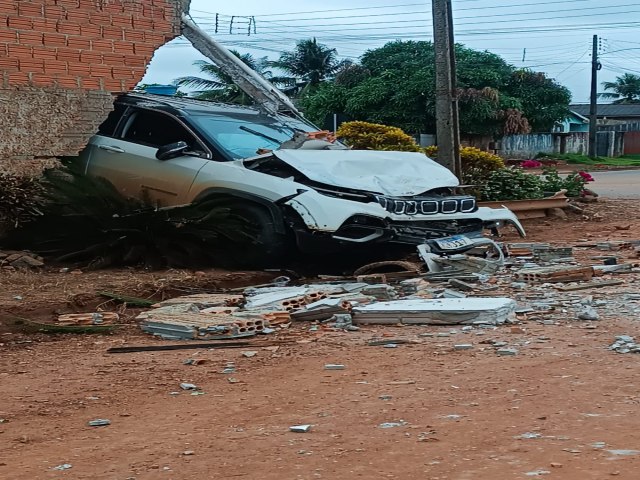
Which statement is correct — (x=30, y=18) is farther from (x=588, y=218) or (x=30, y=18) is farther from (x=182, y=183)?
(x=588, y=218)

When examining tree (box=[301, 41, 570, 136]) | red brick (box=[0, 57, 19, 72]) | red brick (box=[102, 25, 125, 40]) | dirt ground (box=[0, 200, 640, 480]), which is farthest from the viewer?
tree (box=[301, 41, 570, 136])

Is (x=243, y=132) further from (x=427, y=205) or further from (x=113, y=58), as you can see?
(x=427, y=205)

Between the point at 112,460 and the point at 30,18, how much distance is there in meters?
7.44

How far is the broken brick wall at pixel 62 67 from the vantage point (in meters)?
10.1

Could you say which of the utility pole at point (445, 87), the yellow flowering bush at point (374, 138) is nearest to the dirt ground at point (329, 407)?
the utility pole at point (445, 87)

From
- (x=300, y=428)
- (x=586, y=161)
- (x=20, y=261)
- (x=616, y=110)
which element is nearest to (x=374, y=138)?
(x=20, y=261)

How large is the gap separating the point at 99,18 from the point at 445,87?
662cm

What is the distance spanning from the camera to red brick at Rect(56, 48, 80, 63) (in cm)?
1051

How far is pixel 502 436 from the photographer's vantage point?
416 cm

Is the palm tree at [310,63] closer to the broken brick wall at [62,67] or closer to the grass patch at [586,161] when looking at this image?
the grass patch at [586,161]

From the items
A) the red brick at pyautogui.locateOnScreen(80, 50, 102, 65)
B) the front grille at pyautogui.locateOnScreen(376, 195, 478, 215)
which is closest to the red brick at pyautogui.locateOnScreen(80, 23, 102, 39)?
the red brick at pyautogui.locateOnScreen(80, 50, 102, 65)

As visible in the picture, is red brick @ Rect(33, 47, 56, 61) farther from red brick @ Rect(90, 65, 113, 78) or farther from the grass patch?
the grass patch

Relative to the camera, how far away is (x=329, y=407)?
4.77m

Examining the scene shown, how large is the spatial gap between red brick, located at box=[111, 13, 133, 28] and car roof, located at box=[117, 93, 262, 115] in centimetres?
84
